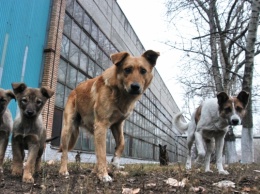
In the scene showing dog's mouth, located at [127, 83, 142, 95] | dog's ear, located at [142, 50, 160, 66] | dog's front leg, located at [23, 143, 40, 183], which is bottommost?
dog's front leg, located at [23, 143, 40, 183]

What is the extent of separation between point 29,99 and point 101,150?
1.36 metres

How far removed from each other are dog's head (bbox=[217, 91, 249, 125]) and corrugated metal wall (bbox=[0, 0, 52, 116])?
33.8 feet

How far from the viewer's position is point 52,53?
1684 cm

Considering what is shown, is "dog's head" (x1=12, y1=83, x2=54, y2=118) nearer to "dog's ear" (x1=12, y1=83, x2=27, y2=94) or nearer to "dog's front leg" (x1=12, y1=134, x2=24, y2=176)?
"dog's ear" (x1=12, y1=83, x2=27, y2=94)

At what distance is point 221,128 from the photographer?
6.62 metres

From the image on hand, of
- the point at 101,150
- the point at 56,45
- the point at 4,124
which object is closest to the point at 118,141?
the point at 101,150

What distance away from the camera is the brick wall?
52.7 ft

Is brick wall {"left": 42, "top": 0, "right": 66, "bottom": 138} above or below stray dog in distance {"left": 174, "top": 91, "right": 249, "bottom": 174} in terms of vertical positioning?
above

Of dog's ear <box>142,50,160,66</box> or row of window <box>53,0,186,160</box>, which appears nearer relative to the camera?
dog's ear <box>142,50,160,66</box>

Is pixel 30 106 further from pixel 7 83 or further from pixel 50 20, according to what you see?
pixel 50 20

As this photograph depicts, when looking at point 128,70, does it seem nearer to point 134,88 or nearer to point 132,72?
point 132,72

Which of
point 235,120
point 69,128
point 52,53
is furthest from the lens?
point 52,53

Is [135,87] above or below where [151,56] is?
below

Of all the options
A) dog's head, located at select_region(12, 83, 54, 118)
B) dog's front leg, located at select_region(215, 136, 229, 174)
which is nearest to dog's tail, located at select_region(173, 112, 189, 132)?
dog's front leg, located at select_region(215, 136, 229, 174)
